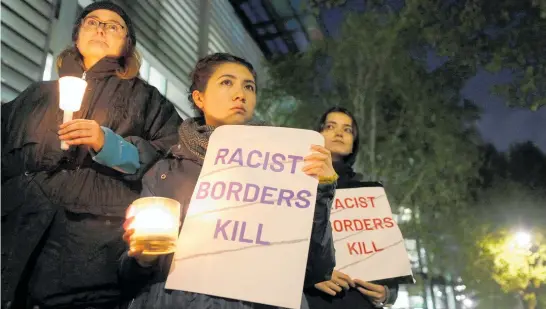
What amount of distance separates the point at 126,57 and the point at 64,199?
843mm

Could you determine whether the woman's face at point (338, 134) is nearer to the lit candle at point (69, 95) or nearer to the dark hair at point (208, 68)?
the dark hair at point (208, 68)

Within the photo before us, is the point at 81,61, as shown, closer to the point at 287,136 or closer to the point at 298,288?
the point at 287,136

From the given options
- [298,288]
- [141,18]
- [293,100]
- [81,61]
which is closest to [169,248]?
[298,288]

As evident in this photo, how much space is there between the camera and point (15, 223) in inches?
77.4

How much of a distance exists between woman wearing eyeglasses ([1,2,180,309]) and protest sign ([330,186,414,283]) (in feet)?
4.13

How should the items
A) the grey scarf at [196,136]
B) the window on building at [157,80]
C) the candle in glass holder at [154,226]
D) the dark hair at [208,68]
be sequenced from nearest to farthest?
the candle in glass holder at [154,226], the grey scarf at [196,136], the dark hair at [208,68], the window on building at [157,80]

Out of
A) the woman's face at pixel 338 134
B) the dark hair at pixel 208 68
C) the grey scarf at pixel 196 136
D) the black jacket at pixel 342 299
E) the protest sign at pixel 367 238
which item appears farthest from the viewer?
the woman's face at pixel 338 134

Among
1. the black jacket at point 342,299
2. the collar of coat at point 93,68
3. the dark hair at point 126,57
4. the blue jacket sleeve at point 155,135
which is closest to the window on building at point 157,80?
the dark hair at point 126,57

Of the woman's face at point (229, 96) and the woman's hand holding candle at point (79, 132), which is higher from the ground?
the woman's face at point (229, 96)

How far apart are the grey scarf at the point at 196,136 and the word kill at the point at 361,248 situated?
3.86 ft

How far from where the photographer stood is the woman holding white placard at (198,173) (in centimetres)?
176

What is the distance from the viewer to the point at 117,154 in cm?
197

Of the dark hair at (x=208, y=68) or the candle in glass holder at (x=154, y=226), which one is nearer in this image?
the candle in glass holder at (x=154, y=226)

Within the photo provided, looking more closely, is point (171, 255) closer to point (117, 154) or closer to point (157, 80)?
point (117, 154)
